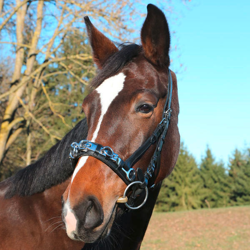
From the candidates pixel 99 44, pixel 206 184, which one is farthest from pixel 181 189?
pixel 99 44

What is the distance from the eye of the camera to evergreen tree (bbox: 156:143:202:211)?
3509 cm

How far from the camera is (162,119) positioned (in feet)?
7.68

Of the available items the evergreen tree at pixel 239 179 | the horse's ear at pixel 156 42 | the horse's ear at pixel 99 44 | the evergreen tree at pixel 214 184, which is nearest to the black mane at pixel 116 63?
the horse's ear at pixel 156 42

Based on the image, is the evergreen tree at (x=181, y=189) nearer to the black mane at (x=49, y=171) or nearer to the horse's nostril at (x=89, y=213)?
the black mane at (x=49, y=171)

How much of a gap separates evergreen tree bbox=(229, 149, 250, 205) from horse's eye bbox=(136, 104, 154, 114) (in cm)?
3944

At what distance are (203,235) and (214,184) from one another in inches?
1031

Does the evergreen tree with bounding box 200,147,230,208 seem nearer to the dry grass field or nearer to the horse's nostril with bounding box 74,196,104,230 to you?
the dry grass field

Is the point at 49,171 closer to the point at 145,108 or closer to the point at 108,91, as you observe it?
the point at 108,91

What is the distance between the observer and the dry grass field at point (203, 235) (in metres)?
10.8

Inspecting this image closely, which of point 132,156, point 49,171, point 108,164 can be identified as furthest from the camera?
point 49,171

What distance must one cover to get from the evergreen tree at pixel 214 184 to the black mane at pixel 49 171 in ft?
122

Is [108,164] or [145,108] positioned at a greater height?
[145,108]

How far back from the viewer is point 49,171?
2.62 m

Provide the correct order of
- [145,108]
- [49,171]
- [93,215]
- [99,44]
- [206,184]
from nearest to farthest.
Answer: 1. [93,215]
2. [145,108]
3. [49,171]
4. [99,44]
5. [206,184]
